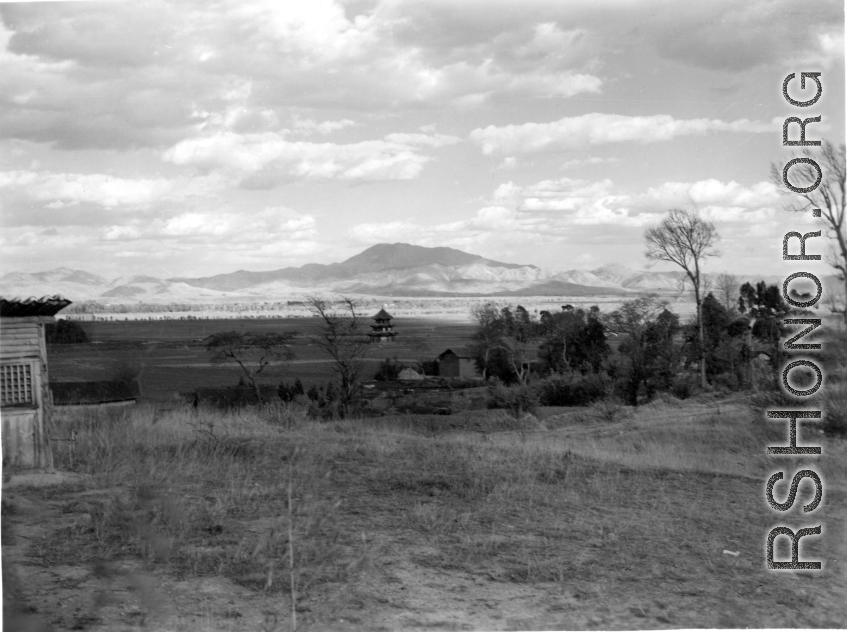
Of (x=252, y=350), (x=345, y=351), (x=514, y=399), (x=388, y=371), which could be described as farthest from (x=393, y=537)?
(x=252, y=350)

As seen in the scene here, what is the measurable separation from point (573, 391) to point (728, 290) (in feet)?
19.9

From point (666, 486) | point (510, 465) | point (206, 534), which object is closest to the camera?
point (206, 534)

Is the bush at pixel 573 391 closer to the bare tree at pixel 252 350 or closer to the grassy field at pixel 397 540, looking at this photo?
the bare tree at pixel 252 350

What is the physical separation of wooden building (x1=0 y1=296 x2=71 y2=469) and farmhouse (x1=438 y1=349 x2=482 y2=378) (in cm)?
1827

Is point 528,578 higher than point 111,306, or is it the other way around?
point 111,306

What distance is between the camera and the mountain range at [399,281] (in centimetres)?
3984

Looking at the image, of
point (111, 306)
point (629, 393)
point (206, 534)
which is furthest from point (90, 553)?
point (111, 306)

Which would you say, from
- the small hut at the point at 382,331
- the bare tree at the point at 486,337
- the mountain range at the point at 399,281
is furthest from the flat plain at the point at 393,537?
the mountain range at the point at 399,281

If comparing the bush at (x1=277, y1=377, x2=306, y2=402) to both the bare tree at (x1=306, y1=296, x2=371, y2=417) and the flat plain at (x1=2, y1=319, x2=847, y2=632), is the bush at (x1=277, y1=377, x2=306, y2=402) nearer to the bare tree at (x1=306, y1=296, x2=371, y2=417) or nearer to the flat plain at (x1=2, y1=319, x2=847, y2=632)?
the bare tree at (x1=306, y1=296, x2=371, y2=417)

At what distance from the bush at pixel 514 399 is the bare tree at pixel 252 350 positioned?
21.0 ft

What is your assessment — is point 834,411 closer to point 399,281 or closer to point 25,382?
point 25,382

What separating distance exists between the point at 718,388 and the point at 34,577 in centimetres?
2091

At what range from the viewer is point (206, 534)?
621 centimetres

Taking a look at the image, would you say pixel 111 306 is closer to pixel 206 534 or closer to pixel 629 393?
pixel 629 393
